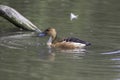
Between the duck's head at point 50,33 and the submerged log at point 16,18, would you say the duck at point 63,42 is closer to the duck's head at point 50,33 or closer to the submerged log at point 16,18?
the duck's head at point 50,33

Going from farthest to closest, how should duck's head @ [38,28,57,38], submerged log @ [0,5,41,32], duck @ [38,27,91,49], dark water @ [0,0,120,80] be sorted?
submerged log @ [0,5,41,32] → duck's head @ [38,28,57,38] → duck @ [38,27,91,49] → dark water @ [0,0,120,80]

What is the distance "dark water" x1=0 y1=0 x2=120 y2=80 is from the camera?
11375 mm

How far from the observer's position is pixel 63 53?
14.1 meters

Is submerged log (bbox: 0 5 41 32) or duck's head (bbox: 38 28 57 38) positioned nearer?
duck's head (bbox: 38 28 57 38)

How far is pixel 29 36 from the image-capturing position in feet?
54.8

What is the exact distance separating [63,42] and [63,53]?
3.57ft

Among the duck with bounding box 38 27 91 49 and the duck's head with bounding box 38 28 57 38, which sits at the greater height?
the duck's head with bounding box 38 28 57 38

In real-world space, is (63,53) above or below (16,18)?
below

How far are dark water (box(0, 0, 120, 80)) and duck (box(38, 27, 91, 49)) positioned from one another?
216 millimetres

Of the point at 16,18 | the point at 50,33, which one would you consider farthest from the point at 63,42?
the point at 16,18

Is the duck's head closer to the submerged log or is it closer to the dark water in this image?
the dark water

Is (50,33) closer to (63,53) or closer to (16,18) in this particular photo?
(63,53)

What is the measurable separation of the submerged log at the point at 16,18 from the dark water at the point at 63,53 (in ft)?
0.83

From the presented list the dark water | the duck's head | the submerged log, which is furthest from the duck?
the submerged log
